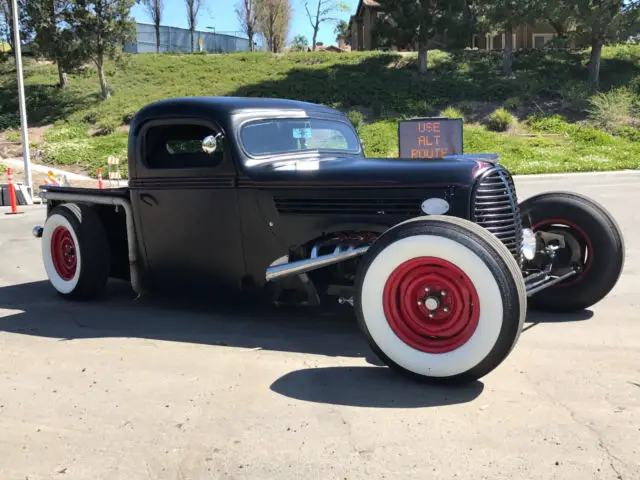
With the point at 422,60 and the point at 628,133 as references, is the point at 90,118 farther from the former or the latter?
the point at 628,133

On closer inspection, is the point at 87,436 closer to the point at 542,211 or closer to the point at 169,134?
the point at 169,134

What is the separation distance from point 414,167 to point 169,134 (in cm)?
216

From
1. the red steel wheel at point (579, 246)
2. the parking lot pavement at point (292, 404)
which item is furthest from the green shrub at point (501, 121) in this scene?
the parking lot pavement at point (292, 404)

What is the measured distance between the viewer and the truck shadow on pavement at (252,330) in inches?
134

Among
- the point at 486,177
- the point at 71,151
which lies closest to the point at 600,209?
the point at 486,177

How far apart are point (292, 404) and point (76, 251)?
3080 mm

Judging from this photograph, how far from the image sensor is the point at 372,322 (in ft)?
11.6

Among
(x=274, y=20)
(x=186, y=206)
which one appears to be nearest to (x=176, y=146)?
(x=186, y=206)

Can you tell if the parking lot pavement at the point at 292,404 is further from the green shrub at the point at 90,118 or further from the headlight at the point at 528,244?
the green shrub at the point at 90,118

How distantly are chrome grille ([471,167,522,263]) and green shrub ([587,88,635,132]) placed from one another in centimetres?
2503

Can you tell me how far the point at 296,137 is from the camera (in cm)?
500

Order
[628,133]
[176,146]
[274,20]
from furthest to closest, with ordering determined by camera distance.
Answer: [274,20] → [628,133] → [176,146]

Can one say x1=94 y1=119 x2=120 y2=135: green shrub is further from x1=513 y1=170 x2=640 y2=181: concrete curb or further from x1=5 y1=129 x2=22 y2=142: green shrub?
x1=513 y1=170 x2=640 y2=181: concrete curb

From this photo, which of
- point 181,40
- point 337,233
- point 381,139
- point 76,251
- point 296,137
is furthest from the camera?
point 181,40
